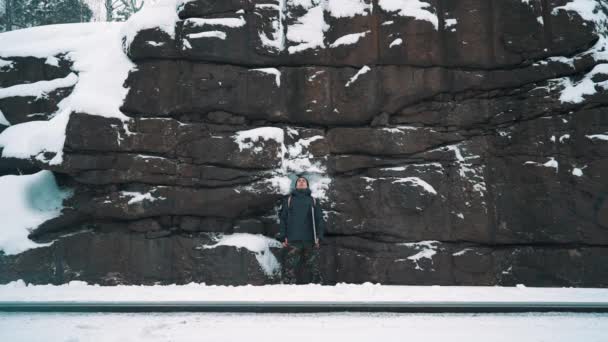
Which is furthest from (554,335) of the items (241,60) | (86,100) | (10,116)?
(10,116)

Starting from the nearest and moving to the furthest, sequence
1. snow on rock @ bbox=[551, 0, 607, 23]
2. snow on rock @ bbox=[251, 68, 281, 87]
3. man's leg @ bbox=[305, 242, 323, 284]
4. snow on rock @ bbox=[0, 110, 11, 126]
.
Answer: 1. man's leg @ bbox=[305, 242, 323, 284]
2. snow on rock @ bbox=[551, 0, 607, 23]
3. snow on rock @ bbox=[251, 68, 281, 87]
4. snow on rock @ bbox=[0, 110, 11, 126]

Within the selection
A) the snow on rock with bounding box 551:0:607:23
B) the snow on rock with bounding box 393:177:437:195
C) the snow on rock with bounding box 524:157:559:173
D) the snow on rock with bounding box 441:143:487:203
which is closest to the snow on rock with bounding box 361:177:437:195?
the snow on rock with bounding box 393:177:437:195

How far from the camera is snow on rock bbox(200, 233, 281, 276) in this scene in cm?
852

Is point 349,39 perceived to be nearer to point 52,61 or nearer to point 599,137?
point 599,137

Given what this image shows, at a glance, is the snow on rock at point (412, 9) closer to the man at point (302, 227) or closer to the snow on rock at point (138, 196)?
the man at point (302, 227)

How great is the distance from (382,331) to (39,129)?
856cm

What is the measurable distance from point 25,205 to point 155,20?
4933 millimetres

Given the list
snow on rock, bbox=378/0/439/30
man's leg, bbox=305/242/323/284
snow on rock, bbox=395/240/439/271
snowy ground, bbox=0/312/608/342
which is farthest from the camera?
snow on rock, bbox=378/0/439/30

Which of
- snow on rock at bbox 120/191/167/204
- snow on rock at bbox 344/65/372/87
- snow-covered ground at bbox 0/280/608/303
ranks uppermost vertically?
snow on rock at bbox 344/65/372/87

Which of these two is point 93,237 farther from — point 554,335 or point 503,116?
point 503,116

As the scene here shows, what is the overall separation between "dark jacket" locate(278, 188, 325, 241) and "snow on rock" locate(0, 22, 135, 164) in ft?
13.5

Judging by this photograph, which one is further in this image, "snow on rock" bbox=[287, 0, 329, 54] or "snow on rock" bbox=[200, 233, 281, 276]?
"snow on rock" bbox=[287, 0, 329, 54]

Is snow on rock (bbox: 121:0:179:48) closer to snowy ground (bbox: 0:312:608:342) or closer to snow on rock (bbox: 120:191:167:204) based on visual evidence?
snow on rock (bbox: 120:191:167:204)

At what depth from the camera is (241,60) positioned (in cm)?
916
